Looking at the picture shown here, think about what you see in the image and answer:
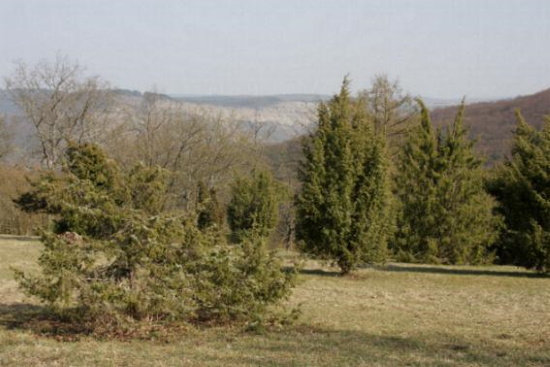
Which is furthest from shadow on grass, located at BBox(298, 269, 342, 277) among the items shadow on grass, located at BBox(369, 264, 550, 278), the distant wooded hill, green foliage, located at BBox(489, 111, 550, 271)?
the distant wooded hill

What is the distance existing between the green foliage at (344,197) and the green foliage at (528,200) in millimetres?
4607

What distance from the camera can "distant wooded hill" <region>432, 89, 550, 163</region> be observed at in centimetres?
6028

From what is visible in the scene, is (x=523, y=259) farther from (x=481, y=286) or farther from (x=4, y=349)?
(x=4, y=349)

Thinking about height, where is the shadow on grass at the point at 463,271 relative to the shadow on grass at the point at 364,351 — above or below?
below

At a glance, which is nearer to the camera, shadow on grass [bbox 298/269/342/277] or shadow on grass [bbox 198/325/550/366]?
shadow on grass [bbox 198/325/550/366]

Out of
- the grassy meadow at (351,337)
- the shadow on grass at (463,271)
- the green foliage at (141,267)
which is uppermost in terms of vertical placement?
the green foliage at (141,267)

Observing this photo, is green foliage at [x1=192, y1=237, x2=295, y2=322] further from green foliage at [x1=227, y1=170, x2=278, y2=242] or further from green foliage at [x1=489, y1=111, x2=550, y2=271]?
green foliage at [x1=227, y1=170, x2=278, y2=242]

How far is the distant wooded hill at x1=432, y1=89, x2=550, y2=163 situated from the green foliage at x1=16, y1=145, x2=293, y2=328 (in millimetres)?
46469

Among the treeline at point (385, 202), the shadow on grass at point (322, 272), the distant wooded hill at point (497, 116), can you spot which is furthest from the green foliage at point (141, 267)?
the distant wooded hill at point (497, 116)

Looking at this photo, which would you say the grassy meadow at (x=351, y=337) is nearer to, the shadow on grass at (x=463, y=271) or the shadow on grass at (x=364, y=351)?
the shadow on grass at (x=364, y=351)

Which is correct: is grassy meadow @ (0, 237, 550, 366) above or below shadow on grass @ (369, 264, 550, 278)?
above

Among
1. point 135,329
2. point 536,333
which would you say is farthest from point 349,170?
point 135,329

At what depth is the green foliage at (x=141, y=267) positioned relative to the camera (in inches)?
342

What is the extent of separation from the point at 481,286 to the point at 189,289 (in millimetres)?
10257
